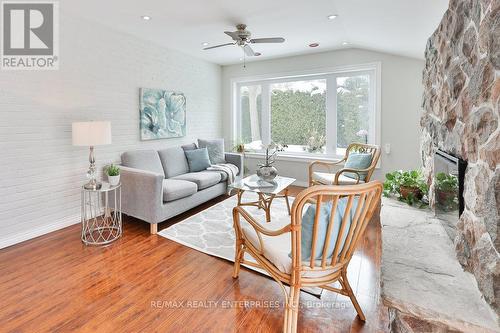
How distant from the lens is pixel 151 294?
2.05 meters

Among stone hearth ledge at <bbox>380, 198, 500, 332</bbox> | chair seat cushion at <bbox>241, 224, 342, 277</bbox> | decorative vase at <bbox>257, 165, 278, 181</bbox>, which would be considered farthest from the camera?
decorative vase at <bbox>257, 165, 278, 181</bbox>

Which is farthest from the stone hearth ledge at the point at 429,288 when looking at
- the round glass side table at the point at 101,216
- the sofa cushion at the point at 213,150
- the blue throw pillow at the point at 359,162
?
the sofa cushion at the point at 213,150

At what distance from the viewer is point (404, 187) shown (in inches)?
119

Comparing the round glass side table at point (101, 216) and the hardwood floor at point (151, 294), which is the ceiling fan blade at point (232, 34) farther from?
the hardwood floor at point (151, 294)

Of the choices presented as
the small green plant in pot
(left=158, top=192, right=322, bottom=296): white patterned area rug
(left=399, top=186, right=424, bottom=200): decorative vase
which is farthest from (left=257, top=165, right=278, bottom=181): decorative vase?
(left=399, top=186, right=424, bottom=200): decorative vase

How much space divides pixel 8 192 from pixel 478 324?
13.0 feet

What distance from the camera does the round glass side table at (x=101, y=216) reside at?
301 centimetres

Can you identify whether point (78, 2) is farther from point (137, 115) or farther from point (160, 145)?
point (160, 145)

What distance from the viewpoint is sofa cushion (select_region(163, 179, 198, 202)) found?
3328mm

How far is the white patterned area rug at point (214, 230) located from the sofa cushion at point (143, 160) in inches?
38.5

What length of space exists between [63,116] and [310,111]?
4.08 meters

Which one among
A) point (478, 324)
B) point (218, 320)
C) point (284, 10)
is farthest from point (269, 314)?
point (284, 10)

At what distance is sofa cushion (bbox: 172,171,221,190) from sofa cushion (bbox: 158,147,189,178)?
0.58 feet

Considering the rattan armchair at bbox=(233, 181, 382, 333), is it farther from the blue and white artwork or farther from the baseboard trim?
the blue and white artwork
